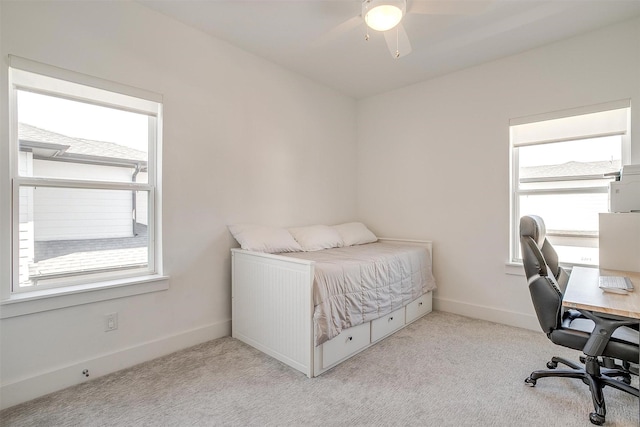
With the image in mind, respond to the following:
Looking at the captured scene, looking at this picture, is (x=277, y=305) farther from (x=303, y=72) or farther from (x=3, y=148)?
(x=303, y=72)

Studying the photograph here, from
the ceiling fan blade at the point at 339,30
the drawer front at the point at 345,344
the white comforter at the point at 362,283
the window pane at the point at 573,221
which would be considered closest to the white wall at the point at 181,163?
the ceiling fan blade at the point at 339,30

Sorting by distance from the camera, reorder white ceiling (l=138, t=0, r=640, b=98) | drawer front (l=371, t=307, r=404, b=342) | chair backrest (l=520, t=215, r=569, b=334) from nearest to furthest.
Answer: chair backrest (l=520, t=215, r=569, b=334), white ceiling (l=138, t=0, r=640, b=98), drawer front (l=371, t=307, r=404, b=342)

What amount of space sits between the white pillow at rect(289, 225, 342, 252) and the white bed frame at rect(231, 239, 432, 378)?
2.30 feet

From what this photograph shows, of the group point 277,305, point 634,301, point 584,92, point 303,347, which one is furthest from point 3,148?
point 584,92

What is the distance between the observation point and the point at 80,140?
2158 mm

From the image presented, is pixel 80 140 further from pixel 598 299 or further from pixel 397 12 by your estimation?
pixel 598 299

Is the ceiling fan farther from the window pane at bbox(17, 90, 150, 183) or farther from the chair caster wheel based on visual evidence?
the chair caster wheel

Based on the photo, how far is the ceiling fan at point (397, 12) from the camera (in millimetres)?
1857

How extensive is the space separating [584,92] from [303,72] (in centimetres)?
266

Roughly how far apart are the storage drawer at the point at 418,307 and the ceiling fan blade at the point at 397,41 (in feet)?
7.53

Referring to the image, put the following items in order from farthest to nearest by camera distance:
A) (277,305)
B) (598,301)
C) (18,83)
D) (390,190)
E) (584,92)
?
(390,190), (584,92), (277,305), (18,83), (598,301)

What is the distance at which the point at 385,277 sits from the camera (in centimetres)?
266

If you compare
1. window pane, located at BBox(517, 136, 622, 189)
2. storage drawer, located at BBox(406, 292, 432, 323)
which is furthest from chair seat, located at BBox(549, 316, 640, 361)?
window pane, located at BBox(517, 136, 622, 189)

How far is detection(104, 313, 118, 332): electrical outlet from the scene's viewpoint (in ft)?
6.95
